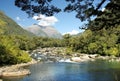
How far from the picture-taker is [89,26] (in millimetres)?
17766

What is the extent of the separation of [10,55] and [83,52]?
2169 inches

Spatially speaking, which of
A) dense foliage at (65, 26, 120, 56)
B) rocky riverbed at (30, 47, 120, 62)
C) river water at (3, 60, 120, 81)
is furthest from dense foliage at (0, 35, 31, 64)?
dense foliage at (65, 26, 120, 56)

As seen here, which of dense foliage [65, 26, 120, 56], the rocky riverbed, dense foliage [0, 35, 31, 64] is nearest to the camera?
dense foliage [0, 35, 31, 64]

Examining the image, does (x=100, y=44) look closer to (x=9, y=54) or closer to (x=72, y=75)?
(x=9, y=54)

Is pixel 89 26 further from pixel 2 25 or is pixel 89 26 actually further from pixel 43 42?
pixel 43 42

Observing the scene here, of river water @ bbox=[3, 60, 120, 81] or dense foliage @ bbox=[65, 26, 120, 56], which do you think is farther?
dense foliage @ bbox=[65, 26, 120, 56]

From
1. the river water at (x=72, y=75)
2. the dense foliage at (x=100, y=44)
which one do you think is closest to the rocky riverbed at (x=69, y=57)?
the dense foliage at (x=100, y=44)

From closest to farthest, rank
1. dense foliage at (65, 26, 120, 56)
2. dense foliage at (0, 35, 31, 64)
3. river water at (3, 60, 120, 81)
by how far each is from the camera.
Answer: river water at (3, 60, 120, 81)
dense foliage at (0, 35, 31, 64)
dense foliage at (65, 26, 120, 56)

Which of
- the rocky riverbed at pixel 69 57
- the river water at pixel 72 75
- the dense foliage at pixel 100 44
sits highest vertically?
the dense foliage at pixel 100 44

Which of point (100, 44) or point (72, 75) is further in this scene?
point (100, 44)

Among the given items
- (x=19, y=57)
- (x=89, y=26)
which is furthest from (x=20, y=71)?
(x=89, y=26)

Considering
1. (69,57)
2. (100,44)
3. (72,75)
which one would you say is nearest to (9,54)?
(72,75)

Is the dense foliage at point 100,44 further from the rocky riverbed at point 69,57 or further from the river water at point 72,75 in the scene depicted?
the river water at point 72,75

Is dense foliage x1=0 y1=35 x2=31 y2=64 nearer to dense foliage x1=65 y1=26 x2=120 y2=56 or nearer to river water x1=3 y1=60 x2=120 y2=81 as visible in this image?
river water x1=3 y1=60 x2=120 y2=81
